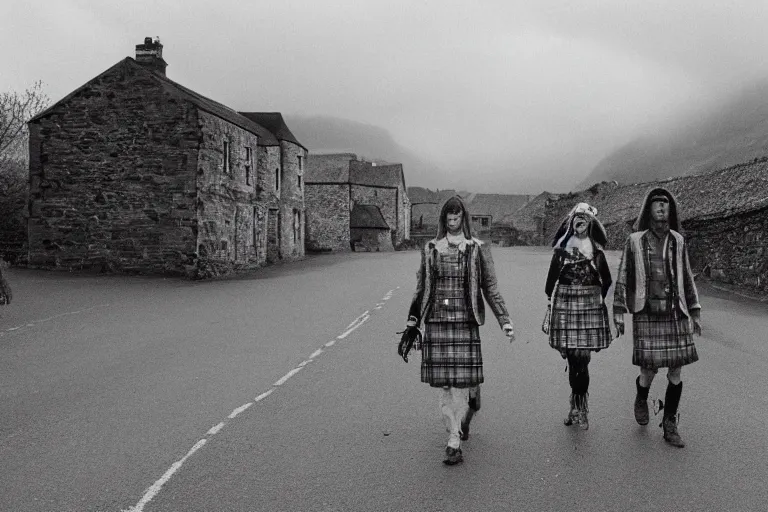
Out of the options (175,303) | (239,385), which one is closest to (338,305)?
(175,303)

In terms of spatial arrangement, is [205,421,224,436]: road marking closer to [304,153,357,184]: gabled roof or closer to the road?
the road

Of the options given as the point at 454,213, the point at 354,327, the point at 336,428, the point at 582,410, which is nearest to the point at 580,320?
the point at 582,410

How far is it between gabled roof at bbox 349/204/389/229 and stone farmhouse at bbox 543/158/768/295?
19.9 metres

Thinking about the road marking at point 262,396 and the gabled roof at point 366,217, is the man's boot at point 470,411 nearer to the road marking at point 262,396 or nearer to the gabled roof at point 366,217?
the road marking at point 262,396

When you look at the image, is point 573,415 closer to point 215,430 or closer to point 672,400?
point 672,400

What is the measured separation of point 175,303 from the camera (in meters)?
15.6

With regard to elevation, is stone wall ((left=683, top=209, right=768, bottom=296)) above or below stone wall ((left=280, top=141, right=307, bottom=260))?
below

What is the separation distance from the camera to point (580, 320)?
548 centimetres

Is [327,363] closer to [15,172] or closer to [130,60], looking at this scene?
[130,60]

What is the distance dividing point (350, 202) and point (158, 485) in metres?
57.8

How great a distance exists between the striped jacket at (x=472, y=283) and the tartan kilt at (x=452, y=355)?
0.46ft

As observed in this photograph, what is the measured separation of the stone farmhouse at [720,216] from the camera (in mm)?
15961

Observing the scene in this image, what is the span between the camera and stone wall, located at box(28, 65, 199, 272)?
900 inches

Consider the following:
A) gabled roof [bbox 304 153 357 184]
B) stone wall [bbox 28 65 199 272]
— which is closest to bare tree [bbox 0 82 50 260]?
stone wall [bbox 28 65 199 272]
